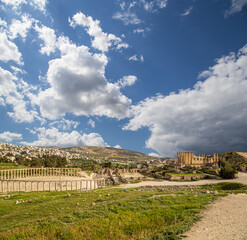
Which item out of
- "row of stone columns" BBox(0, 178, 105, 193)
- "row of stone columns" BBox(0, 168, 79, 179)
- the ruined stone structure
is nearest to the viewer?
"row of stone columns" BBox(0, 178, 105, 193)

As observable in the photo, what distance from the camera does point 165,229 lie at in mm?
8344

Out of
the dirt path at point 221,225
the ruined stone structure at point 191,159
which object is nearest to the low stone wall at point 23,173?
the dirt path at point 221,225

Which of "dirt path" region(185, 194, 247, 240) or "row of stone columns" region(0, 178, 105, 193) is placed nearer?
"dirt path" region(185, 194, 247, 240)

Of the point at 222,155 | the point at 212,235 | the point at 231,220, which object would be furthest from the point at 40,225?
the point at 222,155

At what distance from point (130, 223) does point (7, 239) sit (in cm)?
594

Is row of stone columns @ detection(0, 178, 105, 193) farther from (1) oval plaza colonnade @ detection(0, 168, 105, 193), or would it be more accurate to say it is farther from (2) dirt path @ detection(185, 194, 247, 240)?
(2) dirt path @ detection(185, 194, 247, 240)

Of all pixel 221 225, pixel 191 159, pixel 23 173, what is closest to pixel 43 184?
pixel 23 173

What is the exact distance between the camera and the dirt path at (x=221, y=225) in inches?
290

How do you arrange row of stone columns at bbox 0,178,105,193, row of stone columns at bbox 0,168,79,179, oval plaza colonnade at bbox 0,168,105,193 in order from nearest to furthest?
row of stone columns at bbox 0,178,105,193, oval plaza colonnade at bbox 0,168,105,193, row of stone columns at bbox 0,168,79,179

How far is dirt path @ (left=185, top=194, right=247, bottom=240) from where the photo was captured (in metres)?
7.37

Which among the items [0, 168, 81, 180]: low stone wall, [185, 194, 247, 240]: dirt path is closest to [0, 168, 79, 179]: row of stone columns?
[0, 168, 81, 180]: low stone wall

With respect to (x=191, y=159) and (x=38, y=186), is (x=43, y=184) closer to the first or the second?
(x=38, y=186)

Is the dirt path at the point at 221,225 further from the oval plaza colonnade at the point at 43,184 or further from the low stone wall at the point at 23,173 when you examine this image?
the low stone wall at the point at 23,173

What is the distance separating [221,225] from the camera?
8.66m
